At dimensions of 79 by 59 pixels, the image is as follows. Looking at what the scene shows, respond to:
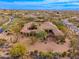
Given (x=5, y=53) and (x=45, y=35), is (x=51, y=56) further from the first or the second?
(x=45, y=35)

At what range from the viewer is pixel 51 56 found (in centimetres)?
2961

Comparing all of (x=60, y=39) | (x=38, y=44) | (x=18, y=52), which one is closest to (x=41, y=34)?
(x=60, y=39)

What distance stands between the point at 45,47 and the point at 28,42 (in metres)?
2.92

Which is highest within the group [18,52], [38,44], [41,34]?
[41,34]

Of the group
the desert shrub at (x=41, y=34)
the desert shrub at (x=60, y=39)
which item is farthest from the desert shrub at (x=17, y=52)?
the desert shrub at (x=60, y=39)

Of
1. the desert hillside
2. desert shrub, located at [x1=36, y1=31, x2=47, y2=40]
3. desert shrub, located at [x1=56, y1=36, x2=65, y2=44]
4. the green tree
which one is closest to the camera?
the green tree

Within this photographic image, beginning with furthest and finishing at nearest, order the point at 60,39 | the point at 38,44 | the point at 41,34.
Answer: the point at 41,34 < the point at 60,39 < the point at 38,44

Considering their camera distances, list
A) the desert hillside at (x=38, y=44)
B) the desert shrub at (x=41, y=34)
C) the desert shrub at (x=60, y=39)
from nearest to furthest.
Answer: the desert hillside at (x=38, y=44) → the desert shrub at (x=60, y=39) → the desert shrub at (x=41, y=34)

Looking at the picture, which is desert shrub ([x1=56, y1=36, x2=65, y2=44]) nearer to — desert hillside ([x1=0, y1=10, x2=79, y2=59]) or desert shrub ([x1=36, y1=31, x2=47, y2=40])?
desert hillside ([x1=0, y1=10, x2=79, y2=59])

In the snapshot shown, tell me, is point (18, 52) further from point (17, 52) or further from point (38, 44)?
point (38, 44)

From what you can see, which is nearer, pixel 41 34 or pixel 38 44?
pixel 38 44

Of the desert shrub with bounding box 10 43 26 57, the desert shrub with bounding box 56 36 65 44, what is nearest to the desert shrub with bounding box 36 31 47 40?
the desert shrub with bounding box 56 36 65 44

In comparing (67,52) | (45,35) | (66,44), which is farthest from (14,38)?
(67,52)

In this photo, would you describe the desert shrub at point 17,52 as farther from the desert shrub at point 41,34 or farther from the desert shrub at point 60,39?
the desert shrub at point 60,39
